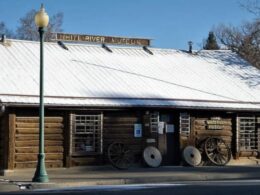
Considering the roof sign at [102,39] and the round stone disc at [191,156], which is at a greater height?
the roof sign at [102,39]

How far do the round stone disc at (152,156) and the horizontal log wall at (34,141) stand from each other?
11.9 ft

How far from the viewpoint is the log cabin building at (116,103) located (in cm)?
2412

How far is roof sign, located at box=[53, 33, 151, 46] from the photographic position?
30.0 meters

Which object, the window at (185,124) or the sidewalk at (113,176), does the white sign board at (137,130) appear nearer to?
the sidewalk at (113,176)

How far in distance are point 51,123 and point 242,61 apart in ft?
45.7

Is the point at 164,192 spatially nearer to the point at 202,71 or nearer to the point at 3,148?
the point at 3,148

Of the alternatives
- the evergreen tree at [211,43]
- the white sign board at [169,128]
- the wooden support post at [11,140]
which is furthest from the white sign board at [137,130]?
the evergreen tree at [211,43]

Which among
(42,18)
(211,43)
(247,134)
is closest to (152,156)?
(247,134)

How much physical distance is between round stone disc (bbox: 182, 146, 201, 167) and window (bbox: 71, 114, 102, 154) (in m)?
3.99

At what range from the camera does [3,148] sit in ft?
78.5

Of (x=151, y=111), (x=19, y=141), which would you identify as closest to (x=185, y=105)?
(x=151, y=111)

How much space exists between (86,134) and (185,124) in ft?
15.6

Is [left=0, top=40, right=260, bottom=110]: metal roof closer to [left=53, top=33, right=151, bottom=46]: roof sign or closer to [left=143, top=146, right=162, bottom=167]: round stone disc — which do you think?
[left=53, top=33, right=151, bottom=46]: roof sign

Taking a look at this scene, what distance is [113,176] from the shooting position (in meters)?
21.7
